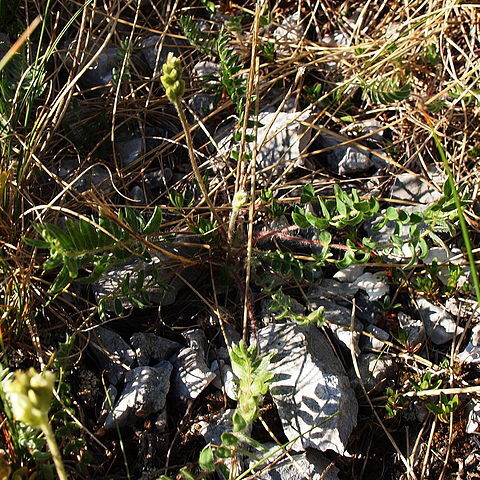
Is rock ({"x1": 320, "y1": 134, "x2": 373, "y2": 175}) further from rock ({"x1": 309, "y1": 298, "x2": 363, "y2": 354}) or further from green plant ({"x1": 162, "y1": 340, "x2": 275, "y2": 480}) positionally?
green plant ({"x1": 162, "y1": 340, "x2": 275, "y2": 480})

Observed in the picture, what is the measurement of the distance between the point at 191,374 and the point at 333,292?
579mm

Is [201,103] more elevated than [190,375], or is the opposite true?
[201,103]

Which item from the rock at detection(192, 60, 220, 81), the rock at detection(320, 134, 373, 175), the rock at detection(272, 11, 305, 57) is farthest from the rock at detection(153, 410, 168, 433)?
the rock at detection(272, 11, 305, 57)

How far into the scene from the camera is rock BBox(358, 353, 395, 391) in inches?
74.6

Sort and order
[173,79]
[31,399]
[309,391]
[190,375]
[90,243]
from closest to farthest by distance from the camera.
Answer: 1. [31,399]
2. [173,79]
3. [90,243]
4. [309,391]
5. [190,375]

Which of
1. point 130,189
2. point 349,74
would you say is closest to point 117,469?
point 130,189

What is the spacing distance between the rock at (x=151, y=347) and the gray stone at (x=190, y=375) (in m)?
0.05

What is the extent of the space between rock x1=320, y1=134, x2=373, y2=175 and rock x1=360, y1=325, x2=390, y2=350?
67 cm

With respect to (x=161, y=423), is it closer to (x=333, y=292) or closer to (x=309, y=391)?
(x=309, y=391)

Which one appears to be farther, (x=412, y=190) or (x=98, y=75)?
(x=98, y=75)

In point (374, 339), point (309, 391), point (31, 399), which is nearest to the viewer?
point (31, 399)

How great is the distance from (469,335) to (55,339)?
1.37 meters

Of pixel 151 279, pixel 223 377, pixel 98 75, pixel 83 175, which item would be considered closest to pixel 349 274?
pixel 223 377

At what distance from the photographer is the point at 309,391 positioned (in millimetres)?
1758
